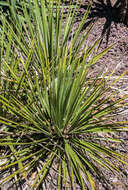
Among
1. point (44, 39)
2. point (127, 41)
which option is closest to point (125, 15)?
point (127, 41)

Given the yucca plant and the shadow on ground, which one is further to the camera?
the shadow on ground

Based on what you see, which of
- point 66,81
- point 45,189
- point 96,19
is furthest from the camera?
point 96,19

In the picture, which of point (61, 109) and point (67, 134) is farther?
point (67, 134)

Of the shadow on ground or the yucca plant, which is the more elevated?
the shadow on ground

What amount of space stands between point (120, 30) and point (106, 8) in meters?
0.33

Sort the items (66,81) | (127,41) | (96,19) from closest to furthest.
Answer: (66,81) < (127,41) < (96,19)

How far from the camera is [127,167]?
3.67ft

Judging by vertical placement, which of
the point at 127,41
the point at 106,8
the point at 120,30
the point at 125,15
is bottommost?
the point at 127,41

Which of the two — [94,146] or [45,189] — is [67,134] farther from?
[45,189]

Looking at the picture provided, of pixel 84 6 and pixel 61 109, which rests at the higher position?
pixel 84 6

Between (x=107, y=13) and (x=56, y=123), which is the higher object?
(x=107, y=13)

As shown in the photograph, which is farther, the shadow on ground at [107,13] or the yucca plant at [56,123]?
the shadow on ground at [107,13]

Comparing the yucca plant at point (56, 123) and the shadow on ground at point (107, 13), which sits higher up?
the shadow on ground at point (107, 13)

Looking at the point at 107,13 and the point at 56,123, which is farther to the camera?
the point at 107,13
